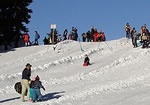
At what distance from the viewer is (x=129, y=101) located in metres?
11.0

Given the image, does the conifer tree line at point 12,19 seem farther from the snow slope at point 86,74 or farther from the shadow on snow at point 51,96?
the shadow on snow at point 51,96

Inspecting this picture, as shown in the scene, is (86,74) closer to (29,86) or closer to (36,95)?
(29,86)

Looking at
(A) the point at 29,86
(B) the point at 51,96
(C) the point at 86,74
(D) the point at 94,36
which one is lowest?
(B) the point at 51,96

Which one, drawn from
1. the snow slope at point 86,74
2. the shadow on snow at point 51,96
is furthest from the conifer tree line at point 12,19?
the shadow on snow at point 51,96

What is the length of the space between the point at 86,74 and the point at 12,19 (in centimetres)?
1953

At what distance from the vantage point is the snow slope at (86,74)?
1281 centimetres

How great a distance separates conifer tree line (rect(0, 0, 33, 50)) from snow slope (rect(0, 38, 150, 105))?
5102 mm

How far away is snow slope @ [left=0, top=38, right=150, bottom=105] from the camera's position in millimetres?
12812

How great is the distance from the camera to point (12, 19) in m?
36.7

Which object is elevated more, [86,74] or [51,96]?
[86,74]

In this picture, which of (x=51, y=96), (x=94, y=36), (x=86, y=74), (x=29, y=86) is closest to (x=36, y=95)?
(x=29, y=86)

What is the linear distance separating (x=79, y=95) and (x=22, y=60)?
47.6ft

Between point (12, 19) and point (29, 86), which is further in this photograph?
point (12, 19)

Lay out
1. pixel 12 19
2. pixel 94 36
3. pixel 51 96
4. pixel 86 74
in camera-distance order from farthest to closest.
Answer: pixel 12 19 < pixel 94 36 < pixel 86 74 < pixel 51 96
